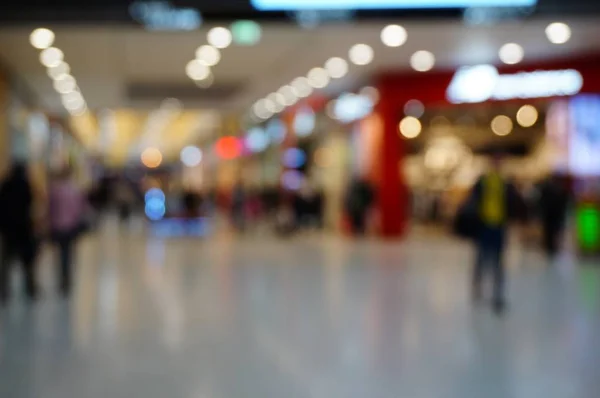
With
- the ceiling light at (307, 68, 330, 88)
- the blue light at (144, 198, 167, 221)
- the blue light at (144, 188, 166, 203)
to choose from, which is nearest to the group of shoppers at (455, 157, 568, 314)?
the ceiling light at (307, 68, 330, 88)

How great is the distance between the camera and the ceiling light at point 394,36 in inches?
466

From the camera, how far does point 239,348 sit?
19.4ft

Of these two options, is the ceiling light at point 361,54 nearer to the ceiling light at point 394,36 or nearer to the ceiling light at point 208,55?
the ceiling light at point 394,36

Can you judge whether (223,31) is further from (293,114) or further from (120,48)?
(293,114)

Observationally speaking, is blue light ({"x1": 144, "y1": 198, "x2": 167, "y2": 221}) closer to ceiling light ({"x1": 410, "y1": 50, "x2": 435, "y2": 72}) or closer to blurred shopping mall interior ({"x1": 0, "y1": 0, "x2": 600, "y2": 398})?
blurred shopping mall interior ({"x1": 0, "y1": 0, "x2": 600, "y2": 398})

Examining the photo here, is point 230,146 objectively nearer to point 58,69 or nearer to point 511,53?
point 58,69

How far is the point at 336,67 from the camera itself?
655 inches

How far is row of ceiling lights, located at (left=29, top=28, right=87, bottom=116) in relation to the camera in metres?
12.3

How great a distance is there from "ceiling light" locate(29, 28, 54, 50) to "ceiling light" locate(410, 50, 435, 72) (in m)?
6.77

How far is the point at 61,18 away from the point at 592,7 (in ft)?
10.3

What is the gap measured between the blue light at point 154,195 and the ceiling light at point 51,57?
45.2 feet

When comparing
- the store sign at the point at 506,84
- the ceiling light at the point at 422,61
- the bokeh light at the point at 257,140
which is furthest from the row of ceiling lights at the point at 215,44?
the bokeh light at the point at 257,140

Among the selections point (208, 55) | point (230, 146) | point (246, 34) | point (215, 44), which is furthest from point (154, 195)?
point (246, 34)

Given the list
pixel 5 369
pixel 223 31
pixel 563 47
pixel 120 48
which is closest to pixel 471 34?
pixel 563 47
